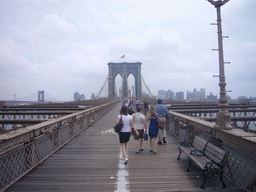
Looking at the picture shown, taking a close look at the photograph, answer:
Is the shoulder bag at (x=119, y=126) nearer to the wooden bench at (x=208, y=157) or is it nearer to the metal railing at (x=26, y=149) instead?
the wooden bench at (x=208, y=157)

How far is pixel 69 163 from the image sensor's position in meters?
5.46

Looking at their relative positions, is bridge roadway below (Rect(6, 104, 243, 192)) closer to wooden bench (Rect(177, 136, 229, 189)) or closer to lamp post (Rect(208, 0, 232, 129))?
wooden bench (Rect(177, 136, 229, 189))

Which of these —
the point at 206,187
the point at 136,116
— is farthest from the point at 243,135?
the point at 136,116

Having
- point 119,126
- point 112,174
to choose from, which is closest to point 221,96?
point 119,126

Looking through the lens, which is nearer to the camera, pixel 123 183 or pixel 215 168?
pixel 215 168

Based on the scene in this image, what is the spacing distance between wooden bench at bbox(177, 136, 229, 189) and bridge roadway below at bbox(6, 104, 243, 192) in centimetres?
35

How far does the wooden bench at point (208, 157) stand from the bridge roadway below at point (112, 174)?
1.15 feet

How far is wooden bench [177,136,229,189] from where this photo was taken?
3916 mm

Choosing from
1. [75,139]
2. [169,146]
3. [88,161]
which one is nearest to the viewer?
[88,161]

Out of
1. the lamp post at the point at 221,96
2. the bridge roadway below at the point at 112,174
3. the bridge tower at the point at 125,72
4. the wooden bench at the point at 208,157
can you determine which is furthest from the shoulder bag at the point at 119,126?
the bridge tower at the point at 125,72

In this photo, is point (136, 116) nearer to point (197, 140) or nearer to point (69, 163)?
point (197, 140)

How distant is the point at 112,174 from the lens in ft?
15.4

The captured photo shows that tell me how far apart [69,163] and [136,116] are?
7.43 feet

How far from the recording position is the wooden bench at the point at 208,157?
3916 millimetres
